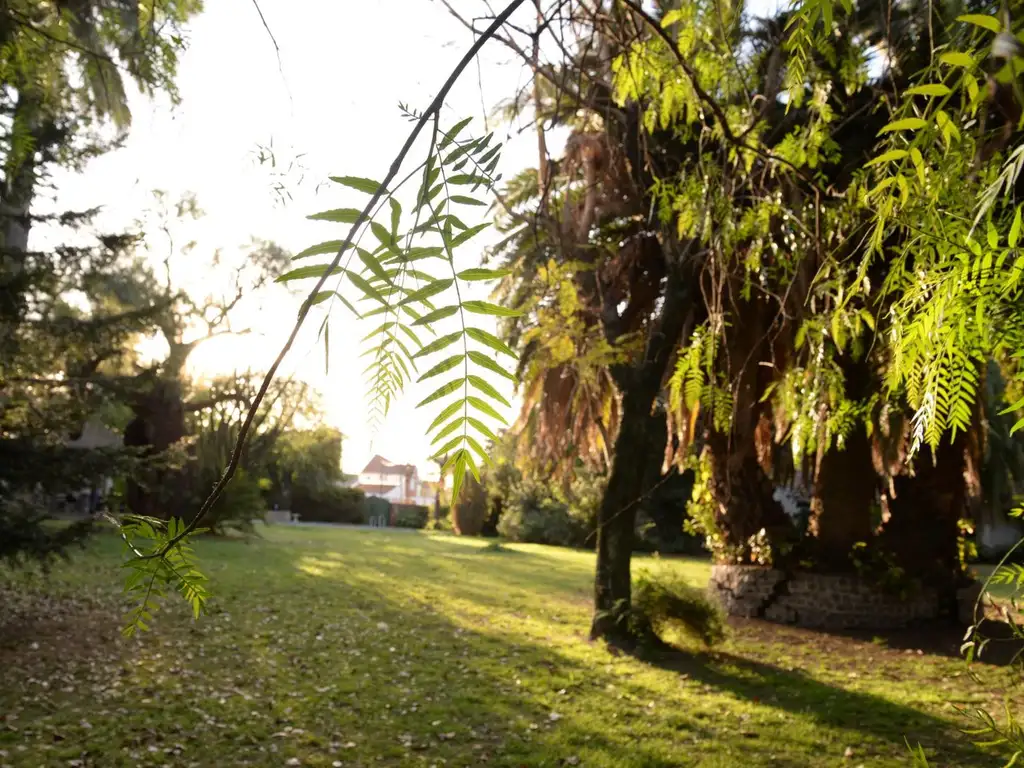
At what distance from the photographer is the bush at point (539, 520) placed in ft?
57.6

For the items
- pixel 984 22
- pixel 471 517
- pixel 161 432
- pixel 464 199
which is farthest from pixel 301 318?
pixel 471 517

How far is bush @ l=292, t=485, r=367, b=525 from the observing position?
84.9ft

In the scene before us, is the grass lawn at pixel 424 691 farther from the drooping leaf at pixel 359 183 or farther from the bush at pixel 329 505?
the bush at pixel 329 505

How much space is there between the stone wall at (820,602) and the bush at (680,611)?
4.46 ft

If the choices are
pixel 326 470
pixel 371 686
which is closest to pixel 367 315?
pixel 371 686

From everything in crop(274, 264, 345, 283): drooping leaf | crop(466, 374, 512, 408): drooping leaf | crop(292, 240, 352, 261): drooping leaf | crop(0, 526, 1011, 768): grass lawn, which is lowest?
crop(0, 526, 1011, 768): grass lawn

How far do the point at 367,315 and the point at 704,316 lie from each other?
19.7ft

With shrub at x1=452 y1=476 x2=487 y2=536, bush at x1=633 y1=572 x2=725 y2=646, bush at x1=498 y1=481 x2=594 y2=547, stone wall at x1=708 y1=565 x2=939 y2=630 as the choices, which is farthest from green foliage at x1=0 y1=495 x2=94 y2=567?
shrub at x1=452 y1=476 x2=487 y2=536

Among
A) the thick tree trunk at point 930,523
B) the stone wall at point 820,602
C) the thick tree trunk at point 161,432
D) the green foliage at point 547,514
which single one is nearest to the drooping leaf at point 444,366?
the stone wall at point 820,602

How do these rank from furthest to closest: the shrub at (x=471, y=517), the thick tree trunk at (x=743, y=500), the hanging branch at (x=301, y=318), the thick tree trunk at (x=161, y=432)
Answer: the shrub at (x=471, y=517) < the thick tree trunk at (x=161, y=432) < the thick tree trunk at (x=743, y=500) < the hanging branch at (x=301, y=318)

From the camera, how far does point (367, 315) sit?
0.54m

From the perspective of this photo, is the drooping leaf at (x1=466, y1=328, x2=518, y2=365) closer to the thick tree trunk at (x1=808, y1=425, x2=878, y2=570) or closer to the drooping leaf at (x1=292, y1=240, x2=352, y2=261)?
the drooping leaf at (x1=292, y1=240, x2=352, y2=261)

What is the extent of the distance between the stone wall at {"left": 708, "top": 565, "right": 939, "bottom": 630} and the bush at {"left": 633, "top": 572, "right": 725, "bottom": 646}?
1.36 meters

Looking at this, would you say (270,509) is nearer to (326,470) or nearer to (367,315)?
(326,470)
